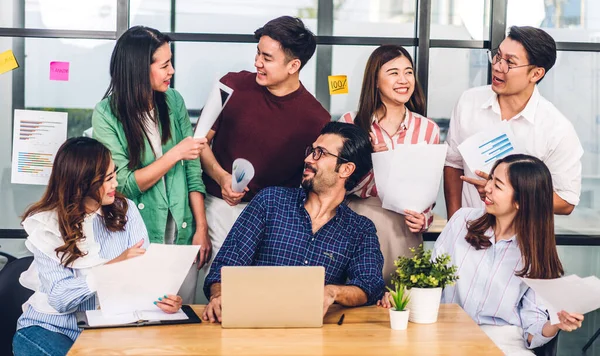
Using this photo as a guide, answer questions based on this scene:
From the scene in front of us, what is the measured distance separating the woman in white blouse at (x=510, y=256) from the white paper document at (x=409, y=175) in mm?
230

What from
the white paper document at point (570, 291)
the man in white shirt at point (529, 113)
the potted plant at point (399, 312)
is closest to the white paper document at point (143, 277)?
the potted plant at point (399, 312)

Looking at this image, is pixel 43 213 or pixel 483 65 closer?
pixel 43 213

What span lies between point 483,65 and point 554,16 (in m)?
0.44

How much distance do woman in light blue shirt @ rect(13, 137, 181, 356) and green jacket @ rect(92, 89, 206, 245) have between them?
0.93ft

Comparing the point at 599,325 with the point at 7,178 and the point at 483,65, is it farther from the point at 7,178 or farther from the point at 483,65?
the point at 7,178

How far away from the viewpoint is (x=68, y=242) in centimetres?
259

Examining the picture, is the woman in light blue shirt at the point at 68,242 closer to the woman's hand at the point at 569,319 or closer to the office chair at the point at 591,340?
the woman's hand at the point at 569,319

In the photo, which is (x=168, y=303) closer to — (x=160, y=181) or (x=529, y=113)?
(x=160, y=181)

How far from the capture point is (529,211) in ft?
9.09

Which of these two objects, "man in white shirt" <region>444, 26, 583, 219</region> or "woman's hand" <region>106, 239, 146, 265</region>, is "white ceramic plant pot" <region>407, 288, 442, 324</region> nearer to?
"woman's hand" <region>106, 239, 146, 265</region>

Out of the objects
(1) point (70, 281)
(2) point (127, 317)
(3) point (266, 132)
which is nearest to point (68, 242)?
(1) point (70, 281)

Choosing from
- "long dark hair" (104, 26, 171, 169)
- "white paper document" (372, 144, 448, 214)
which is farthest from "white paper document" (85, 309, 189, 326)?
"white paper document" (372, 144, 448, 214)

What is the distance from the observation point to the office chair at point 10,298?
296 cm

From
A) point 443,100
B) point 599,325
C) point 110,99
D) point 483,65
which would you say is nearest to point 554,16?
point 483,65
